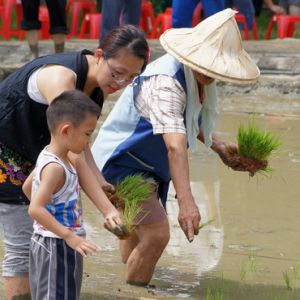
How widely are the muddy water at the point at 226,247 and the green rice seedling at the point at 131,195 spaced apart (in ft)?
1.67

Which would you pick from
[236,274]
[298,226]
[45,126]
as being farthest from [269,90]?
[45,126]

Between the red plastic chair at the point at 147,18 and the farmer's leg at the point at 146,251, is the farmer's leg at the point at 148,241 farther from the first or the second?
the red plastic chair at the point at 147,18

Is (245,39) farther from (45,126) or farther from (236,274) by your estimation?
(45,126)

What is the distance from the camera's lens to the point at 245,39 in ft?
39.3

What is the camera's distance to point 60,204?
371 centimetres

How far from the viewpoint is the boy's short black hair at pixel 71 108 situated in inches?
143

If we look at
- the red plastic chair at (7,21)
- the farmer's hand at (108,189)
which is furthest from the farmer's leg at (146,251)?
the red plastic chair at (7,21)

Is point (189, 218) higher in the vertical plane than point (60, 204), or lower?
lower

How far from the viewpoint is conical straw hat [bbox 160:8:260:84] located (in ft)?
14.2

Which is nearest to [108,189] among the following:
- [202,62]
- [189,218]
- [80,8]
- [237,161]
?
[189,218]

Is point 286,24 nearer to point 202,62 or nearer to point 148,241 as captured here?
point 148,241

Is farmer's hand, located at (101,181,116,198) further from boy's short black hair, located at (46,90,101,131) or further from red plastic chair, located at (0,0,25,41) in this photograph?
red plastic chair, located at (0,0,25,41)

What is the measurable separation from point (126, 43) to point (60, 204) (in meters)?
0.69

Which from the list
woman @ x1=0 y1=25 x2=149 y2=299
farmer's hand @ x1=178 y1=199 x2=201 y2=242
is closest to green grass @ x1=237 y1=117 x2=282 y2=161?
farmer's hand @ x1=178 y1=199 x2=201 y2=242
